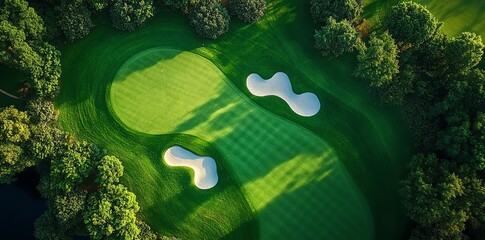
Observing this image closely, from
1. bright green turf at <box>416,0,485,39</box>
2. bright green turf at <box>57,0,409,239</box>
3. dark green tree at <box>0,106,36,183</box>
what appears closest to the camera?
dark green tree at <box>0,106,36,183</box>

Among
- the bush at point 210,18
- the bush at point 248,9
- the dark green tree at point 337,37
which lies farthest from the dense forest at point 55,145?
the dark green tree at point 337,37

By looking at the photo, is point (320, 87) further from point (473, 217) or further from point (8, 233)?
point (8, 233)

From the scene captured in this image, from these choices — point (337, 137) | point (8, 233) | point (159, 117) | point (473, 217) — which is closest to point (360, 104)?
point (337, 137)

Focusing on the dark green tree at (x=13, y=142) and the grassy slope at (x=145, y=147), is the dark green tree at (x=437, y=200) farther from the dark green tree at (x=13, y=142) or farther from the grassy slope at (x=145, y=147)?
the dark green tree at (x=13, y=142)

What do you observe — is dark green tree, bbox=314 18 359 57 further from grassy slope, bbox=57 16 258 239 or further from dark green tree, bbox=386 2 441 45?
grassy slope, bbox=57 16 258 239

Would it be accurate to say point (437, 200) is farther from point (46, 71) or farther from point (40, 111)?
point (46, 71)

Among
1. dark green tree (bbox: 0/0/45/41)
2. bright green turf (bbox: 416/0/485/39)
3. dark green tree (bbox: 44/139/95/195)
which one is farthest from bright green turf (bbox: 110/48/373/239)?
bright green turf (bbox: 416/0/485/39)
